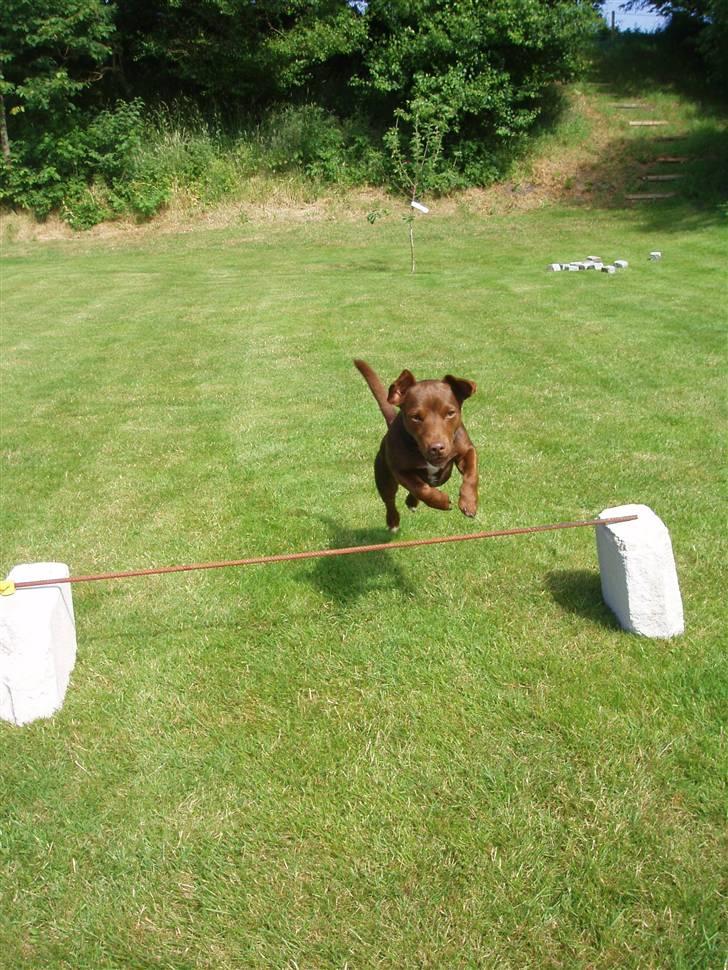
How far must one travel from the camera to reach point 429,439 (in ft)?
12.2

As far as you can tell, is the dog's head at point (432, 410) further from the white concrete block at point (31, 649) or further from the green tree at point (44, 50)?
the green tree at point (44, 50)

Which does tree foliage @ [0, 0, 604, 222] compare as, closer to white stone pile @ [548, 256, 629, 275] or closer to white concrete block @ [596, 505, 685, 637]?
white stone pile @ [548, 256, 629, 275]

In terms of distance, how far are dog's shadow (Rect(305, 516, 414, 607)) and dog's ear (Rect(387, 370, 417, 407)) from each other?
54.7 inches

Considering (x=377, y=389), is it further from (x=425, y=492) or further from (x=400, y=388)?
(x=425, y=492)

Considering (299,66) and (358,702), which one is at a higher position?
(299,66)

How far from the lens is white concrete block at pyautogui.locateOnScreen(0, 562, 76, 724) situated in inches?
144

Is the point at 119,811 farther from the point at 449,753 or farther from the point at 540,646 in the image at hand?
the point at 540,646

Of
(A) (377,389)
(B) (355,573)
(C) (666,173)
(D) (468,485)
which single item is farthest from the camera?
(C) (666,173)

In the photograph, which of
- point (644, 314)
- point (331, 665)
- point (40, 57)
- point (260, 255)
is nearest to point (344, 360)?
point (644, 314)

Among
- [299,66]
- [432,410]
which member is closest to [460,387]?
[432,410]

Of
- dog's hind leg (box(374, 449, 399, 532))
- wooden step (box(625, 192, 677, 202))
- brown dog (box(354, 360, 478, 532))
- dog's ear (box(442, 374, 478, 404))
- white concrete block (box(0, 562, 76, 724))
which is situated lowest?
white concrete block (box(0, 562, 76, 724))

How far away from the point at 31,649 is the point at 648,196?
88.3 feet

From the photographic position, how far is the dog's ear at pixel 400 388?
3934 mm

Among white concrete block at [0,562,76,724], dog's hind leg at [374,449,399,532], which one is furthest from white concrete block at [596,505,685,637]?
white concrete block at [0,562,76,724]
